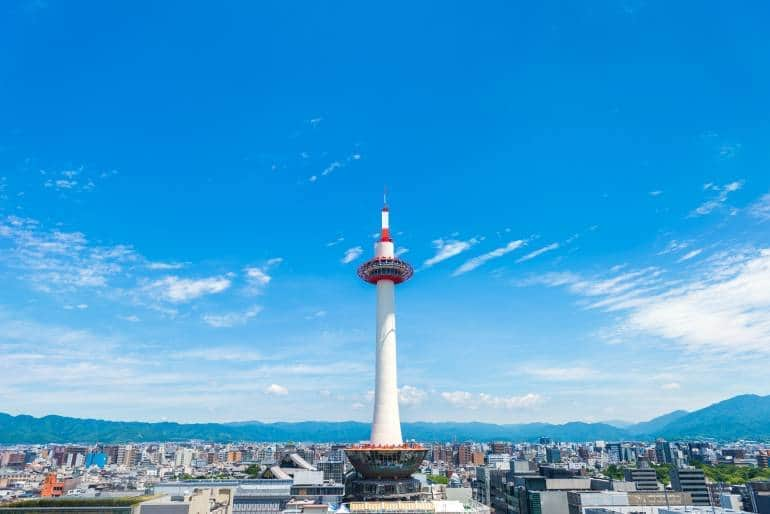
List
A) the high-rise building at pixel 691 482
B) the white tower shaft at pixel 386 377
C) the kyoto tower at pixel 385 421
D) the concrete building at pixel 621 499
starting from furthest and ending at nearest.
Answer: the high-rise building at pixel 691 482, the concrete building at pixel 621 499, the white tower shaft at pixel 386 377, the kyoto tower at pixel 385 421

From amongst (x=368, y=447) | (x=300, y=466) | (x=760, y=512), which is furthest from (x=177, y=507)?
(x=760, y=512)

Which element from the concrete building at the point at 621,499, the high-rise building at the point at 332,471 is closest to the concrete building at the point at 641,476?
the concrete building at the point at 621,499

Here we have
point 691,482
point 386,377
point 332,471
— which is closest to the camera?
point 386,377

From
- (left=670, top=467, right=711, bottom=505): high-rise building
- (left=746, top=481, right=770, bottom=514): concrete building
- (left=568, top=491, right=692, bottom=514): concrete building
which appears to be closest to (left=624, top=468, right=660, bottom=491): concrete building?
(left=670, top=467, right=711, bottom=505): high-rise building

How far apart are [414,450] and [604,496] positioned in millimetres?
52197

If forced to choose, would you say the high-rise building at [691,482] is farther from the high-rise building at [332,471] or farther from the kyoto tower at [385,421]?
the kyoto tower at [385,421]

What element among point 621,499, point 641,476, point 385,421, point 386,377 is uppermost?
point 386,377

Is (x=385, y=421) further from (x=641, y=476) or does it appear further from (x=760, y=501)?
(x=641, y=476)

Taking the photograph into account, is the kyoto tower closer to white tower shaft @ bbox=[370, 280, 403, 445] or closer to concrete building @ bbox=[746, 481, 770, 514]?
white tower shaft @ bbox=[370, 280, 403, 445]

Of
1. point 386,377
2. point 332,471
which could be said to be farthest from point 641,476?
point 386,377

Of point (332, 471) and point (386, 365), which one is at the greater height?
point (386, 365)

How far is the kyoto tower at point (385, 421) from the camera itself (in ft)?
218

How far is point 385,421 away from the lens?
72062mm

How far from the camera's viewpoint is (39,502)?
69562 mm
